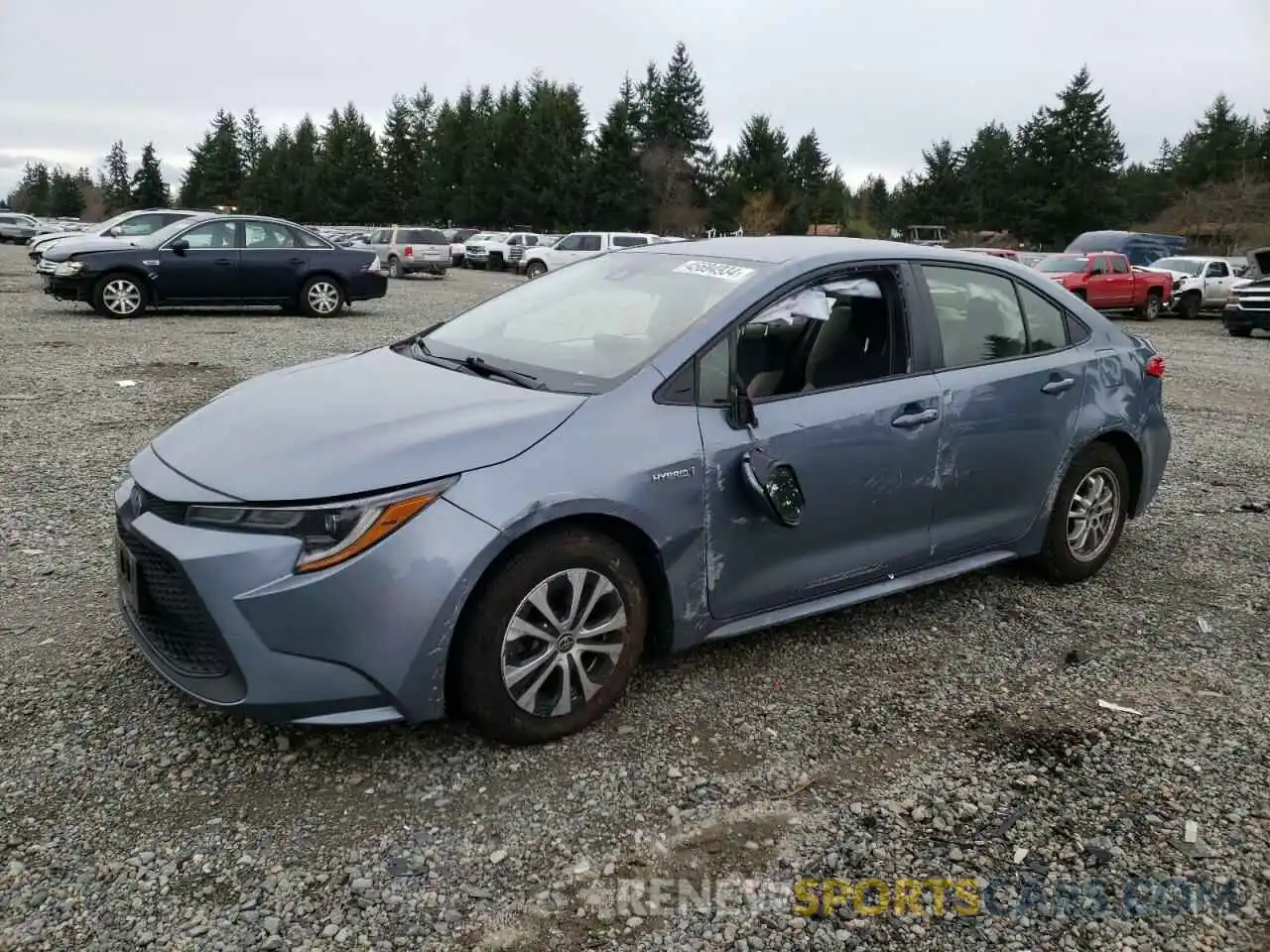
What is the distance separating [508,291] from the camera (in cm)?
472

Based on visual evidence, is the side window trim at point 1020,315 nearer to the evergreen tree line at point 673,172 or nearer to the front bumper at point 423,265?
the front bumper at point 423,265

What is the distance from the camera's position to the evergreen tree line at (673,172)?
5916 cm

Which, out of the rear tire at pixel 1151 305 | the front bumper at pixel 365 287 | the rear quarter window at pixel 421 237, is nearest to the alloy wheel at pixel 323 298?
the front bumper at pixel 365 287

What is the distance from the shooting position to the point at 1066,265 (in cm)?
2391

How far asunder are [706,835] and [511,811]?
0.55 metres

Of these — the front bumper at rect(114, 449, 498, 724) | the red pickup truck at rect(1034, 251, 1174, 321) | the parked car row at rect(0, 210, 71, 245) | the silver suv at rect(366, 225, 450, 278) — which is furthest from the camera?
the parked car row at rect(0, 210, 71, 245)

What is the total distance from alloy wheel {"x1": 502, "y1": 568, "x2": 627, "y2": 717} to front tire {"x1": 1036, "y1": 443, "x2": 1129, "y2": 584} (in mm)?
2424

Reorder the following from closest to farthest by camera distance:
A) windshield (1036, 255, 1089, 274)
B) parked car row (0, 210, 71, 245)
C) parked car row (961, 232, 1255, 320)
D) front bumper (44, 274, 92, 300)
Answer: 1. front bumper (44, 274, 92, 300)
2. parked car row (961, 232, 1255, 320)
3. windshield (1036, 255, 1089, 274)
4. parked car row (0, 210, 71, 245)

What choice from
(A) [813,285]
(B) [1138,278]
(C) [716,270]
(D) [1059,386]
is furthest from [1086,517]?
(B) [1138,278]

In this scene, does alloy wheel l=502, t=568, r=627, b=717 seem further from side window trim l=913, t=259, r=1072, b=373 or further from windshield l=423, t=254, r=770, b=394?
side window trim l=913, t=259, r=1072, b=373

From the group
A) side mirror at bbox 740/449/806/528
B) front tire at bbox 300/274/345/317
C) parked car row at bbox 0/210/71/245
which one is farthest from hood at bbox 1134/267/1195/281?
parked car row at bbox 0/210/71/245

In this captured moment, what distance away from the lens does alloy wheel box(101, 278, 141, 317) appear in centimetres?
1440

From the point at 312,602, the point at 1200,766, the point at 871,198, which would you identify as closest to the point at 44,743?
the point at 312,602

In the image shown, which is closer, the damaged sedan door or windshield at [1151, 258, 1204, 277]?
the damaged sedan door
